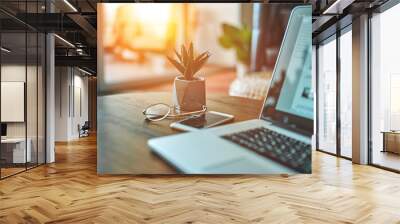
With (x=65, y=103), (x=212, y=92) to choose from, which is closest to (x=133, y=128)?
(x=212, y=92)

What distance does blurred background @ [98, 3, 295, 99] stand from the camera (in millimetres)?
6039

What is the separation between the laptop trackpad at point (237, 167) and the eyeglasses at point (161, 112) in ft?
2.92

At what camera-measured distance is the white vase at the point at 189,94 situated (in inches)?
236

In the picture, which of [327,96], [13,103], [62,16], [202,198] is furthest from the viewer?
[327,96]

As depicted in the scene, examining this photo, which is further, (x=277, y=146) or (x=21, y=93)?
(x=21, y=93)

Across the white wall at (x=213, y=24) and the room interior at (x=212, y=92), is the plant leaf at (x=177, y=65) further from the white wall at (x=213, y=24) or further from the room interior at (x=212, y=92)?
the white wall at (x=213, y=24)

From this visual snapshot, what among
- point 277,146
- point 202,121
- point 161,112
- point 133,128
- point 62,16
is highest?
point 62,16

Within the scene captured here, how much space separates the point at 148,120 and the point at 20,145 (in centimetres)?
266

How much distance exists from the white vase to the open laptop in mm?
428

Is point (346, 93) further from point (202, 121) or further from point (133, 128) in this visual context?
point (133, 128)

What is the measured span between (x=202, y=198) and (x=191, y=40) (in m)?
2.62

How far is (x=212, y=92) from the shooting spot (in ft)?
19.9

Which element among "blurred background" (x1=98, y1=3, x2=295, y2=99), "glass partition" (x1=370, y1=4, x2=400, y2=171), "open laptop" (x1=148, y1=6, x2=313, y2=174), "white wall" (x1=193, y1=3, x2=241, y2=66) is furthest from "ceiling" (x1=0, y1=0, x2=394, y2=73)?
"white wall" (x1=193, y1=3, x2=241, y2=66)

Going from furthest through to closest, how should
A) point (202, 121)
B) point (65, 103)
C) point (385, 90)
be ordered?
point (65, 103), point (385, 90), point (202, 121)
